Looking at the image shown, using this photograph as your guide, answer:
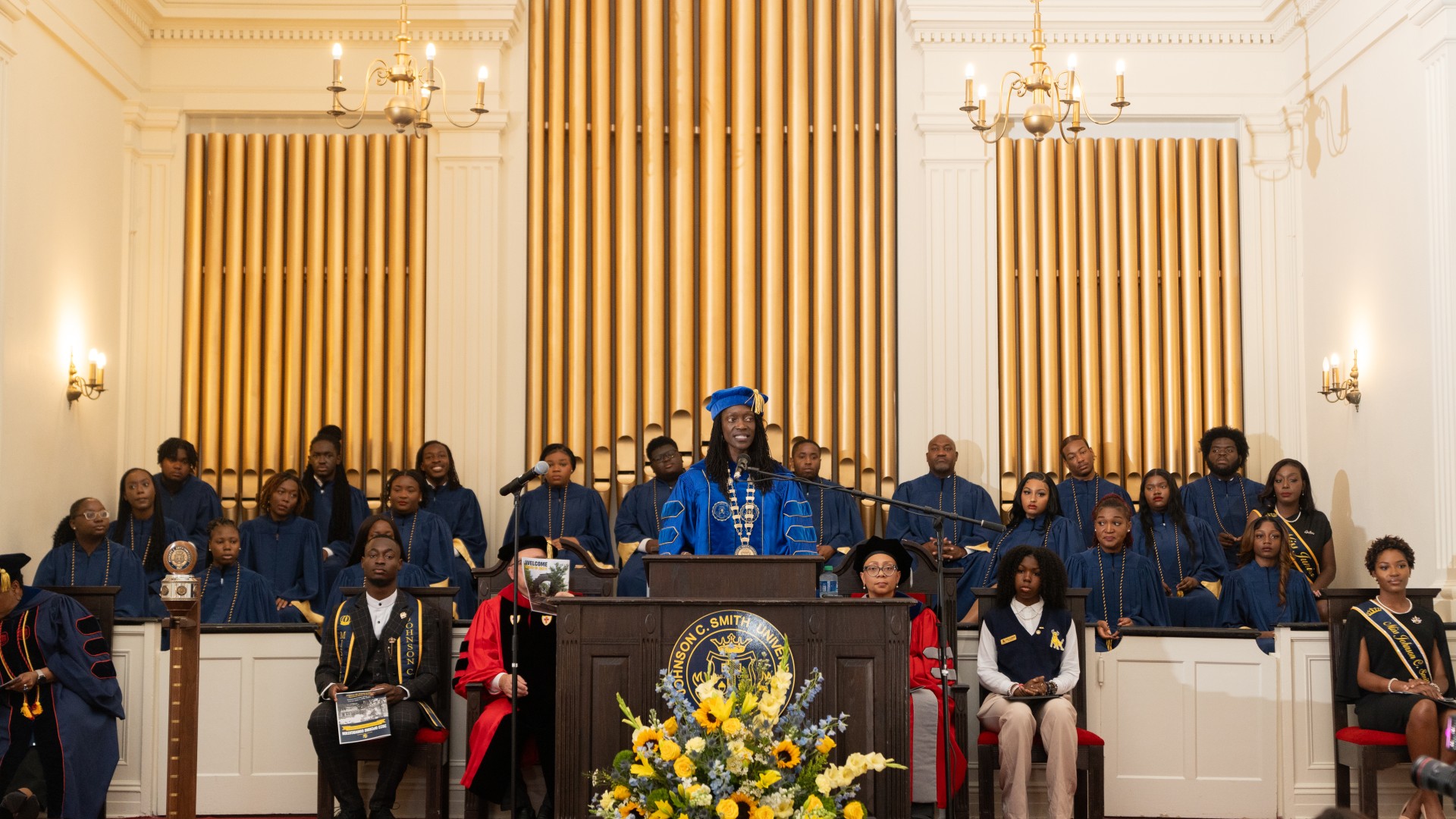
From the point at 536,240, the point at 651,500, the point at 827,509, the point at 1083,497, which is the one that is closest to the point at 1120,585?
the point at 1083,497

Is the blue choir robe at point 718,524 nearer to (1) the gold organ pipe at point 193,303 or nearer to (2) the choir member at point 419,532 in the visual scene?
(2) the choir member at point 419,532

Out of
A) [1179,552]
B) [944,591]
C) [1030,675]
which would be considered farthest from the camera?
[1179,552]

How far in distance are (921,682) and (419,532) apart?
3.34 metres

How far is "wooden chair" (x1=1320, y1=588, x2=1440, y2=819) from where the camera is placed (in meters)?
6.73

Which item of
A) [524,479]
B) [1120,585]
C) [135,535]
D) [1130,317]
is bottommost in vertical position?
[1120,585]

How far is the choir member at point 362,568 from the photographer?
7191mm

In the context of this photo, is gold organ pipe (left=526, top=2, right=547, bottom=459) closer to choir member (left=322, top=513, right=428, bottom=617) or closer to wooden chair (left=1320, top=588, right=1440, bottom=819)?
choir member (left=322, top=513, right=428, bottom=617)

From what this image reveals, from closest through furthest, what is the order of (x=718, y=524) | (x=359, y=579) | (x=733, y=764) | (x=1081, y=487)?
(x=733, y=764), (x=718, y=524), (x=359, y=579), (x=1081, y=487)

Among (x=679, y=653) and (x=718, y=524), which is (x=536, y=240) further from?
(x=679, y=653)

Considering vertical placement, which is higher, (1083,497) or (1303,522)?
(1083,497)

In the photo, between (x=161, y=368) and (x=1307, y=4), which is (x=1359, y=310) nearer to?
(x=1307, y=4)

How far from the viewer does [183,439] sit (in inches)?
372

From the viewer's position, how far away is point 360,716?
6531 mm

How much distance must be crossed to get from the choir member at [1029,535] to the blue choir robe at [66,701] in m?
4.42
